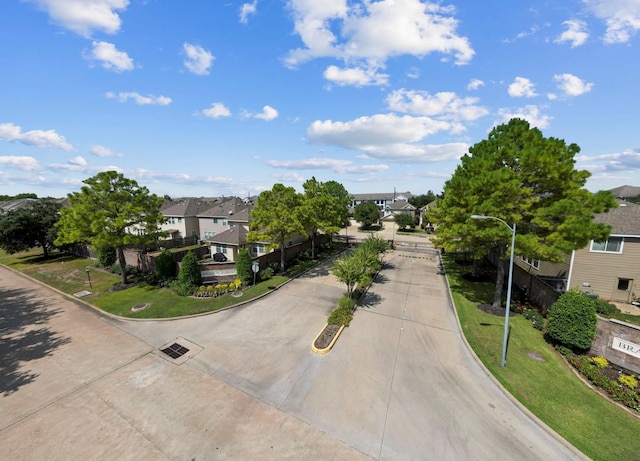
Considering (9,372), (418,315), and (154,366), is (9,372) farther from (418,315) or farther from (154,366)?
(418,315)

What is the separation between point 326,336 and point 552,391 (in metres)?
10.2

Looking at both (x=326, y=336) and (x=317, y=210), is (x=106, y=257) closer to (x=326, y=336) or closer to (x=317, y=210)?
(x=317, y=210)

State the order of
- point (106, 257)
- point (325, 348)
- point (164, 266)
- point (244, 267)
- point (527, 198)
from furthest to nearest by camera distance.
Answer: point (106, 257) < point (164, 266) < point (244, 267) < point (527, 198) < point (325, 348)

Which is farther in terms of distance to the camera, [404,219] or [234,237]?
[404,219]

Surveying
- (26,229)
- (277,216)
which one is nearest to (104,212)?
(277,216)

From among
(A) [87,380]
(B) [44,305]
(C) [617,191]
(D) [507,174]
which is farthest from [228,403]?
(C) [617,191]

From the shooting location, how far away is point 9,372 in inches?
475

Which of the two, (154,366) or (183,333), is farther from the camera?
(183,333)

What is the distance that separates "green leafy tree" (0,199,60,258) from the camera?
3108 centimetres

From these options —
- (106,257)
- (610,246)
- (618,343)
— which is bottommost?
(618,343)

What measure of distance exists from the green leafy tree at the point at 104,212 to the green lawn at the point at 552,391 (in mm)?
26800

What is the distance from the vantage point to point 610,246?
62.6ft

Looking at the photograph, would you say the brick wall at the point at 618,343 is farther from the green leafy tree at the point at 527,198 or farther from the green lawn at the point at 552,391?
the green leafy tree at the point at 527,198

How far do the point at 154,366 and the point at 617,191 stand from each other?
85.7 meters
